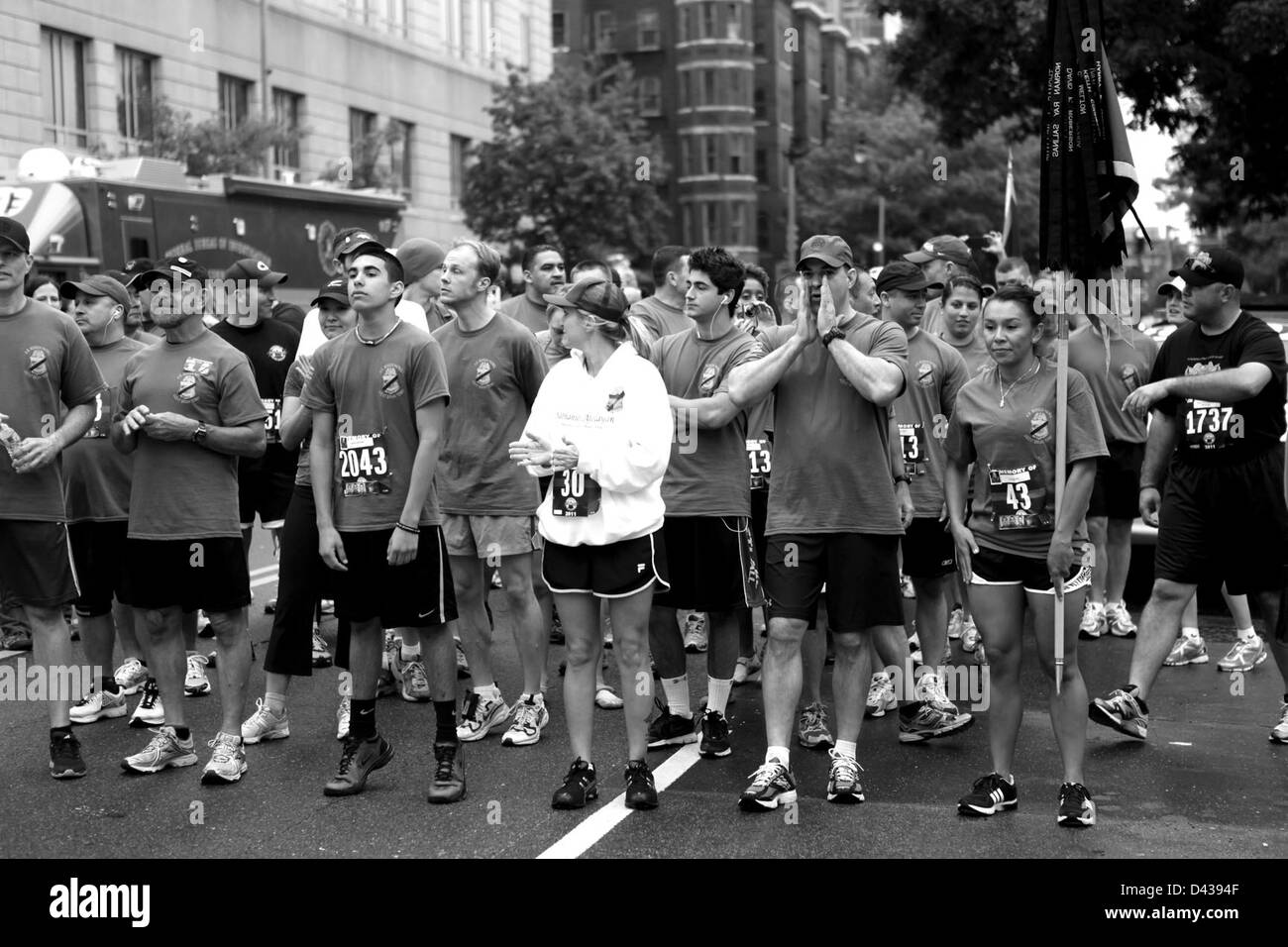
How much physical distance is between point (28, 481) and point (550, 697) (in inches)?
115

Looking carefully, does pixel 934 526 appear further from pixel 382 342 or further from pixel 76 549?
pixel 76 549

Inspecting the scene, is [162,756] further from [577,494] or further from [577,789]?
[577,494]

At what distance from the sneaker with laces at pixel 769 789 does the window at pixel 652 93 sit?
7206 centimetres

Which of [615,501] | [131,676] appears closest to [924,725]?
[615,501]

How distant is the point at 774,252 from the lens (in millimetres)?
80188

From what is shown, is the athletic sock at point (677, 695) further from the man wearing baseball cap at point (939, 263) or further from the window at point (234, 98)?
the window at point (234, 98)

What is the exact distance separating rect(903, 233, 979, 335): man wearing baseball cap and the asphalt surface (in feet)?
9.86

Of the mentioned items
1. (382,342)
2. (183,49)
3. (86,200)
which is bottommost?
(382,342)

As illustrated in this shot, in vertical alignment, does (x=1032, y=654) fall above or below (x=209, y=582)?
below

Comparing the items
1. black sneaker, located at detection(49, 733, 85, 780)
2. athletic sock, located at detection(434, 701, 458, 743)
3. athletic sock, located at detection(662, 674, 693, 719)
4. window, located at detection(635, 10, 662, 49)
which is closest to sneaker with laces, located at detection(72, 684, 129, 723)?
black sneaker, located at detection(49, 733, 85, 780)

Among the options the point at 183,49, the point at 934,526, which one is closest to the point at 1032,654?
the point at 934,526

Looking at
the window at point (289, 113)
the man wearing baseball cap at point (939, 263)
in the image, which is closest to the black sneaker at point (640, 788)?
the man wearing baseball cap at point (939, 263)

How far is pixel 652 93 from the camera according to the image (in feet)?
254

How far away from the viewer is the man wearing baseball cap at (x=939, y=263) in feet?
34.1
